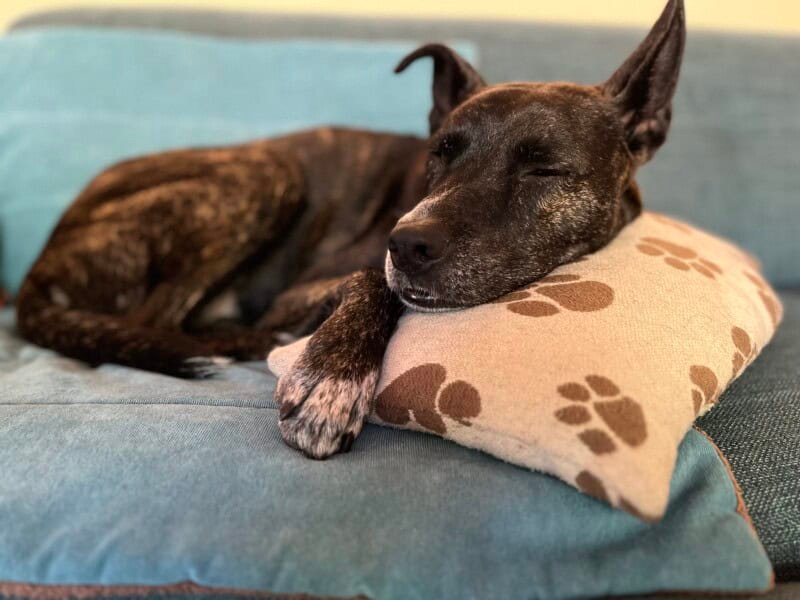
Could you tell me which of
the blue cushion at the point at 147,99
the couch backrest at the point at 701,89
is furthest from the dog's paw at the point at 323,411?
the couch backrest at the point at 701,89

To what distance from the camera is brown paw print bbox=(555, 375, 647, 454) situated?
1008mm

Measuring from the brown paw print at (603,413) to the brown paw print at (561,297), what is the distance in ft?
0.75

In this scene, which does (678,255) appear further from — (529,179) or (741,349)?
(529,179)

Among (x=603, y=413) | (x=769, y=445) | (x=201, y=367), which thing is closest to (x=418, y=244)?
(x=603, y=413)

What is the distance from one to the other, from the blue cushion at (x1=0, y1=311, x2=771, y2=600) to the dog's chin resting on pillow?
0.23 ft

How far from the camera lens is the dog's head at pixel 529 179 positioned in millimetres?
1453

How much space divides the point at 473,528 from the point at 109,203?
72.6 inches

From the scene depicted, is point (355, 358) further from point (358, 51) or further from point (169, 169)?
point (358, 51)

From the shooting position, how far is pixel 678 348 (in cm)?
122

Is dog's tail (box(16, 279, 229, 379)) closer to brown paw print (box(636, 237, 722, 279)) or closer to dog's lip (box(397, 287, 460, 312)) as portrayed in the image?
dog's lip (box(397, 287, 460, 312))

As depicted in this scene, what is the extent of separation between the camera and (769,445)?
1290 mm

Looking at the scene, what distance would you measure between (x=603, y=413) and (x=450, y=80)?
147cm

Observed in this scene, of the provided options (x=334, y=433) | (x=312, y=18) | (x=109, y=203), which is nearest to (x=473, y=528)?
(x=334, y=433)

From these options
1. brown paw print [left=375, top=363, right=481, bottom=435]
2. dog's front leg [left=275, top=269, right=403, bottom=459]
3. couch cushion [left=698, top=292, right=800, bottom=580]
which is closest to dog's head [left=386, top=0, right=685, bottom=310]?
dog's front leg [left=275, top=269, right=403, bottom=459]
